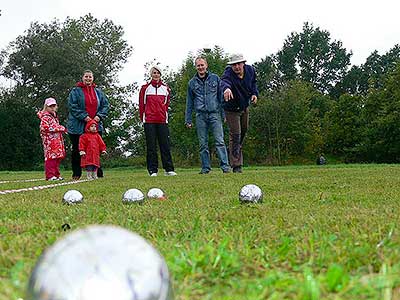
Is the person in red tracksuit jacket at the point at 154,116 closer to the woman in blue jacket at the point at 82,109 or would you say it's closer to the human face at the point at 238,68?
the woman in blue jacket at the point at 82,109

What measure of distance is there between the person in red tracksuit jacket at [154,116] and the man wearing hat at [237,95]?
1175 mm

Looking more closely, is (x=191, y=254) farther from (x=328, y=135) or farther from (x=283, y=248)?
(x=328, y=135)

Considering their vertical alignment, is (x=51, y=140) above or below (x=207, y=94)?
below

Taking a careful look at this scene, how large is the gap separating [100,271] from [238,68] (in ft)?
27.5

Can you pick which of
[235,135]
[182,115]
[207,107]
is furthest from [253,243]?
[182,115]

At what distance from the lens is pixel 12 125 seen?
3127 centimetres

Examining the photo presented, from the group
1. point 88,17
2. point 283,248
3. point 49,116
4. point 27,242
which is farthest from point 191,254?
point 88,17

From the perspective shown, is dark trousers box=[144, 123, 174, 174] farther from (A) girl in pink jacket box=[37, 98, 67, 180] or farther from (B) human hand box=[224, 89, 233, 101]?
(A) girl in pink jacket box=[37, 98, 67, 180]

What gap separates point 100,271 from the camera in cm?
122

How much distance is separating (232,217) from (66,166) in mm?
29478

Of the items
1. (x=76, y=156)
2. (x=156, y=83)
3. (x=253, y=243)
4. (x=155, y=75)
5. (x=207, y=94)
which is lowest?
(x=253, y=243)

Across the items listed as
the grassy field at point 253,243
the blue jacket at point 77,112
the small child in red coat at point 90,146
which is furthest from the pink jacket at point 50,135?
the grassy field at point 253,243

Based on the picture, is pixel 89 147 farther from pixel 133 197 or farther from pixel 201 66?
pixel 133 197

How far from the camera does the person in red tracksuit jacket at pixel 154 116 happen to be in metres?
9.78
